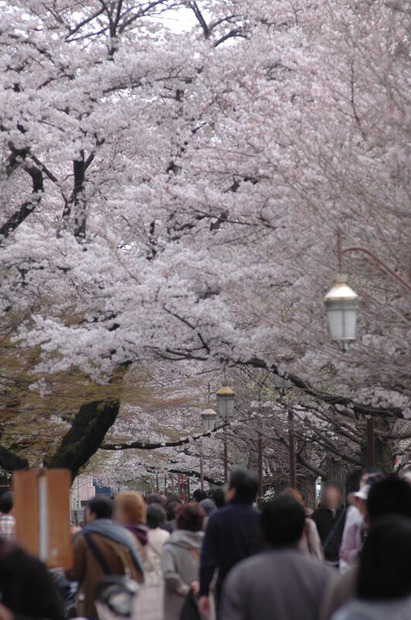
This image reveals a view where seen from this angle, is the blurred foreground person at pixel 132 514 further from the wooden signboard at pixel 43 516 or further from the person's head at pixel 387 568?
the person's head at pixel 387 568

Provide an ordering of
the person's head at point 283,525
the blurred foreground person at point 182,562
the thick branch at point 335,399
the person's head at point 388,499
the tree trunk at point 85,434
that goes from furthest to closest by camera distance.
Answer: the tree trunk at point 85,434 < the thick branch at point 335,399 < the blurred foreground person at point 182,562 < the person's head at point 388,499 < the person's head at point 283,525

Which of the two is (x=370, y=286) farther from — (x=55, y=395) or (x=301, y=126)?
(x=55, y=395)

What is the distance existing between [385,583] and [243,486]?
4.45 metres

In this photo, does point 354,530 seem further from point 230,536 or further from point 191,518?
point 230,536

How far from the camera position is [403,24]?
633 inches

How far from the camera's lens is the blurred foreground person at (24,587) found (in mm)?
5246

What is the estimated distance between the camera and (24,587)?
524 centimetres

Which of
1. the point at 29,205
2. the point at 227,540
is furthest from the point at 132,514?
the point at 29,205

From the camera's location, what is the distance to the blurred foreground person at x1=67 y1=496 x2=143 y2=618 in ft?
26.6

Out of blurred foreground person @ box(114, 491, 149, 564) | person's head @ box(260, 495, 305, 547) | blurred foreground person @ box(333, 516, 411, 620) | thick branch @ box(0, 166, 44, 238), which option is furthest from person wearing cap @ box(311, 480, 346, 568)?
thick branch @ box(0, 166, 44, 238)

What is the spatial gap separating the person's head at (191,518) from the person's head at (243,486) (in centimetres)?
102

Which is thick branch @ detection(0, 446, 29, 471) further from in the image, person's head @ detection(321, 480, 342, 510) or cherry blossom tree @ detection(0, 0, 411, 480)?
person's head @ detection(321, 480, 342, 510)

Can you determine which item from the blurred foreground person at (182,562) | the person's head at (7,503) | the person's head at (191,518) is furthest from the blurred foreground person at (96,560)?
the person's head at (7,503)

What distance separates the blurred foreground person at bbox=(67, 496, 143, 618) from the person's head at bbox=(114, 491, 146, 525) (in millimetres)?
919
